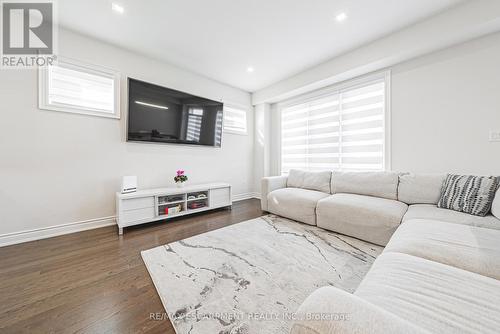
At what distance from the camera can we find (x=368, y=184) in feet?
8.18

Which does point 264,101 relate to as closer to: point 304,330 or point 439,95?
point 439,95

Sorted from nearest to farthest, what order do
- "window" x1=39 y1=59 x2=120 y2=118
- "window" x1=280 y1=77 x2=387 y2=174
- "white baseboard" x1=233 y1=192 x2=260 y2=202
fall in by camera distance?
"window" x1=39 y1=59 x2=120 y2=118 < "window" x1=280 y1=77 x2=387 y2=174 < "white baseboard" x1=233 y1=192 x2=260 y2=202

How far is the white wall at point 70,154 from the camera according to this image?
2.00 m

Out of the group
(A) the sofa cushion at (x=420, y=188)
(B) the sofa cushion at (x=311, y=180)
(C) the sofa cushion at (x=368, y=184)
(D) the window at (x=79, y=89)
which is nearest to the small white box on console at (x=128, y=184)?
(D) the window at (x=79, y=89)

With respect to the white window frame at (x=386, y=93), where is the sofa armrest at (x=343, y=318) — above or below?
below

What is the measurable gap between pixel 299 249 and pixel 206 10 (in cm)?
281

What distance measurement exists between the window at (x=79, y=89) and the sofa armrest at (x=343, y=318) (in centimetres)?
320

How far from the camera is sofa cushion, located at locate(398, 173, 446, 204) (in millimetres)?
2029
